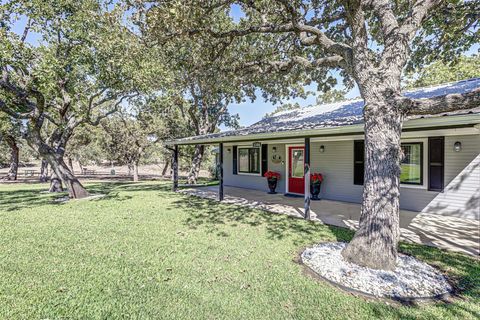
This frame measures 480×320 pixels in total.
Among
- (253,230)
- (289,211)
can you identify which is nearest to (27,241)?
(253,230)

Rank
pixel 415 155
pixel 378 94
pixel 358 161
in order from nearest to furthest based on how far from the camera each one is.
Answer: pixel 378 94, pixel 415 155, pixel 358 161

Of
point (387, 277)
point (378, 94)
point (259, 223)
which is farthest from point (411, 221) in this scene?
point (378, 94)

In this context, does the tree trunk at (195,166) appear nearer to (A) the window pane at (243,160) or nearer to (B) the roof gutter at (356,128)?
(A) the window pane at (243,160)

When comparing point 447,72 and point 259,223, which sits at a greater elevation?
point 447,72

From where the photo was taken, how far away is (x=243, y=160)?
41.0 ft

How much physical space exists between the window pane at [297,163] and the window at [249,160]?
2.02 meters

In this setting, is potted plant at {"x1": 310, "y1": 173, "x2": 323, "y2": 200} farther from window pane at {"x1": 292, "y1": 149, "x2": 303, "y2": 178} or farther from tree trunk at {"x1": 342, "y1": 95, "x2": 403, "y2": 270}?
tree trunk at {"x1": 342, "y1": 95, "x2": 403, "y2": 270}

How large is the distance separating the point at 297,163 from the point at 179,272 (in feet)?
24.0

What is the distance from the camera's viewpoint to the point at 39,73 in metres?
7.76

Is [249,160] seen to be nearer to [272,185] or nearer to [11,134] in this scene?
[272,185]

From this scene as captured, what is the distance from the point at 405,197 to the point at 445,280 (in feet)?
14.8

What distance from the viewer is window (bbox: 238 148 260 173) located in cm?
1173

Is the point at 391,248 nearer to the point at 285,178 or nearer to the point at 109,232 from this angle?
the point at 109,232

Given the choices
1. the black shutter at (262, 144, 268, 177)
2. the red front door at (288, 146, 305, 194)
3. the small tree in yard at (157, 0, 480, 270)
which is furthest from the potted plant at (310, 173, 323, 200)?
the small tree in yard at (157, 0, 480, 270)
